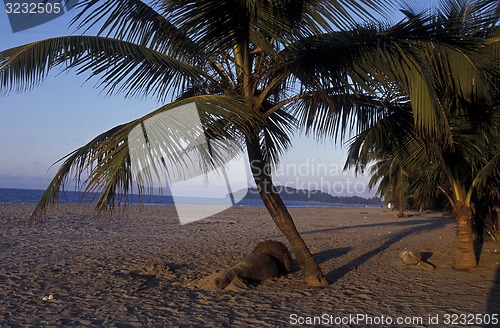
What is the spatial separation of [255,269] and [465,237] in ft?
13.0

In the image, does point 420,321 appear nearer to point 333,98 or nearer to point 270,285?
point 270,285

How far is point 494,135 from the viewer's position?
721cm

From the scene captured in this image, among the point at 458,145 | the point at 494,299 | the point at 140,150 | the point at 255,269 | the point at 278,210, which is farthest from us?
the point at 458,145

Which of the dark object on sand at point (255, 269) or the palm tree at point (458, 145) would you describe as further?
the palm tree at point (458, 145)

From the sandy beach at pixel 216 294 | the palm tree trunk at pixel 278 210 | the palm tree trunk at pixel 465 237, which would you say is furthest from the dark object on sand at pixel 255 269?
the palm tree trunk at pixel 465 237

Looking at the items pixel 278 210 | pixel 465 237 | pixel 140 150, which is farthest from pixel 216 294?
pixel 465 237

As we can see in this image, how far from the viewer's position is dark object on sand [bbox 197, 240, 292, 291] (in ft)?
21.7

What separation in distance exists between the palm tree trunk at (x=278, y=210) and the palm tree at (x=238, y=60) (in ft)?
0.13

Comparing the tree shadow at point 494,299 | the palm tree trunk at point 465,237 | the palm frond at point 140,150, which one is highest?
the palm frond at point 140,150

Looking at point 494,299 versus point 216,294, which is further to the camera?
point 216,294

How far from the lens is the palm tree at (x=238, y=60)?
4738 millimetres

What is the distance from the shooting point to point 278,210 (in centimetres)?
657

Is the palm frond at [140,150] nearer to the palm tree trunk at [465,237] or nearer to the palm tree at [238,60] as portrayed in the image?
the palm tree at [238,60]

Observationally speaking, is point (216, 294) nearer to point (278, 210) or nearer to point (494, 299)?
point (278, 210)
